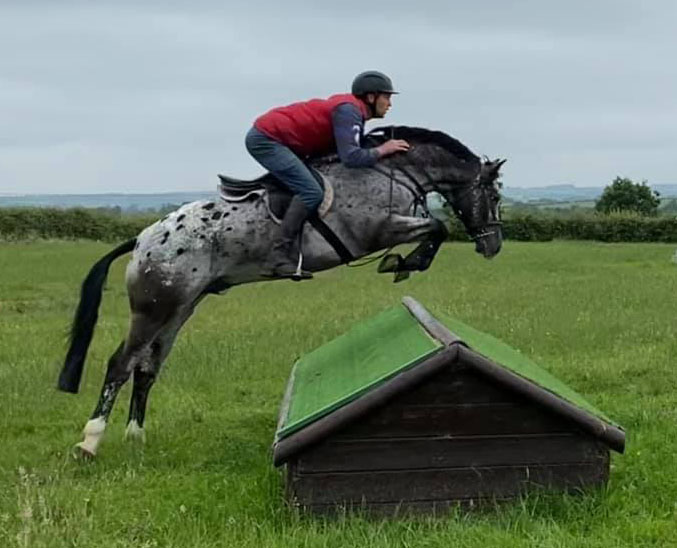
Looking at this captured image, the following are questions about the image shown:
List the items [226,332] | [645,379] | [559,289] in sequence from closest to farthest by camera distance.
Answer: [645,379]
[226,332]
[559,289]

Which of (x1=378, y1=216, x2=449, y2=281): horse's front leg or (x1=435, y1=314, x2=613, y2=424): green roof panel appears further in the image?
(x1=378, y1=216, x2=449, y2=281): horse's front leg

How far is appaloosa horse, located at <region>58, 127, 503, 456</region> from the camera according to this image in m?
6.45

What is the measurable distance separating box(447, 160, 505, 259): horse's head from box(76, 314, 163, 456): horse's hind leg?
2250 millimetres

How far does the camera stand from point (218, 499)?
5461 mm

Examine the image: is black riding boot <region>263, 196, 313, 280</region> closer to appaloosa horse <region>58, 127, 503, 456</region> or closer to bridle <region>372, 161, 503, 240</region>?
appaloosa horse <region>58, 127, 503, 456</region>

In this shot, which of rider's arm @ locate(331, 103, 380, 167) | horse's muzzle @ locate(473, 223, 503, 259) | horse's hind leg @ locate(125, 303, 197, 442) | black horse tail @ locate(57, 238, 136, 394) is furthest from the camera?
horse's hind leg @ locate(125, 303, 197, 442)

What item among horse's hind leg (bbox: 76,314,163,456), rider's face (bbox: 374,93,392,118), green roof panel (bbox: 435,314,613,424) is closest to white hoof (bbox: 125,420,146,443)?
horse's hind leg (bbox: 76,314,163,456)

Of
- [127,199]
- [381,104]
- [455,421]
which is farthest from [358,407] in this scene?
[127,199]

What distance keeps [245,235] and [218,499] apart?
1828mm

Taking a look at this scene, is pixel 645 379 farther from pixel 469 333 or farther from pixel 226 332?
pixel 226 332

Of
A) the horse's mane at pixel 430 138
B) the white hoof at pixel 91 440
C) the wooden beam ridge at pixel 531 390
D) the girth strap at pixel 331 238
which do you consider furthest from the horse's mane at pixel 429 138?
the white hoof at pixel 91 440

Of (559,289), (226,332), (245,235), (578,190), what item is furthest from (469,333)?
(578,190)

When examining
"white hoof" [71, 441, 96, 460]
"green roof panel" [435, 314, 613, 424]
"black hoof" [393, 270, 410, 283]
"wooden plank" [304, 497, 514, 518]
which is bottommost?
"white hoof" [71, 441, 96, 460]

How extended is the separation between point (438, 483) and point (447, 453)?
0.55 ft
